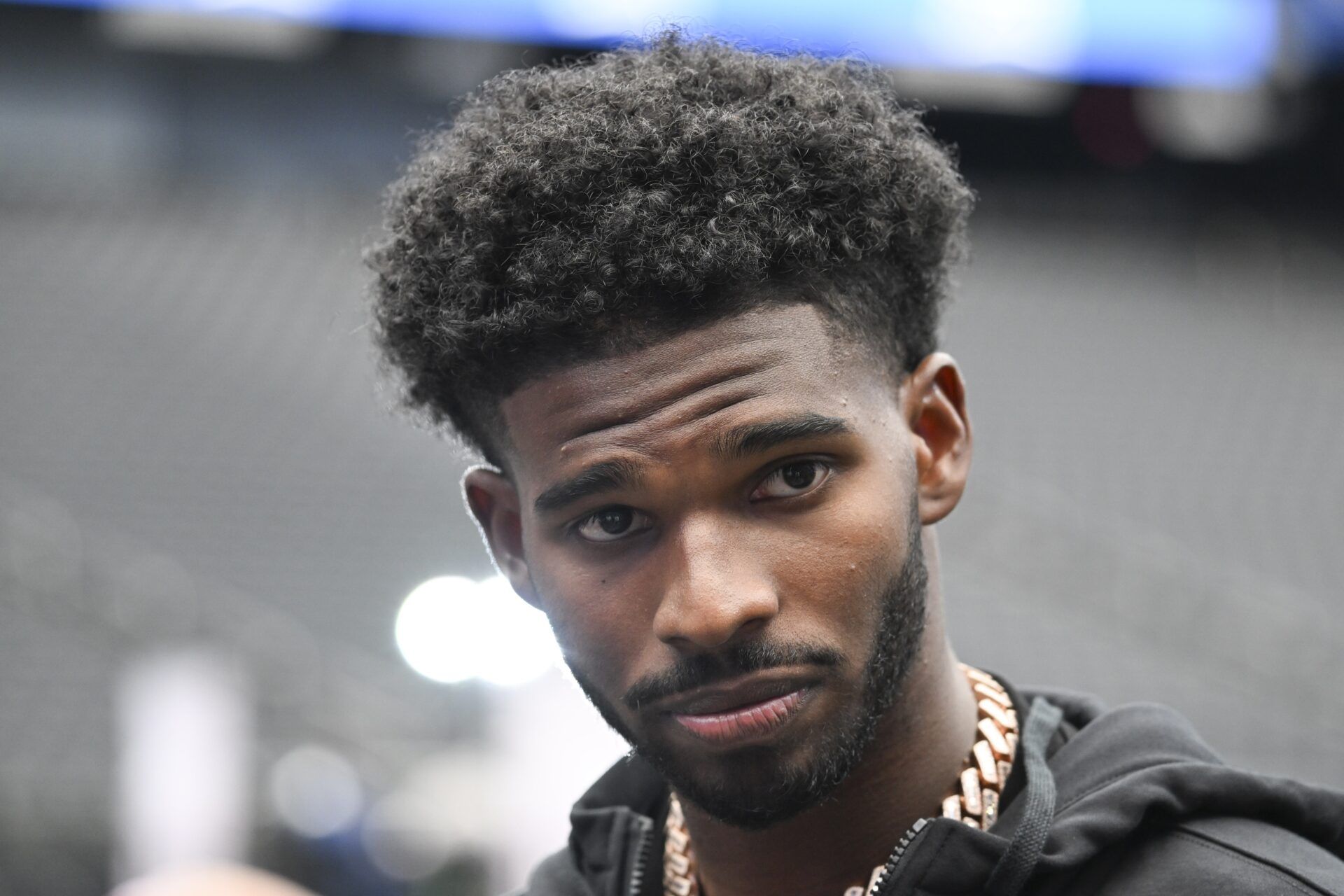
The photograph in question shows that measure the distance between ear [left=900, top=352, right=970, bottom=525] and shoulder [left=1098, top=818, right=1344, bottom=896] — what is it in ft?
1.67

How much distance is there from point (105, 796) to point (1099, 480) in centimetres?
770

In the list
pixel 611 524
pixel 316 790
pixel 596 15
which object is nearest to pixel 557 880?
pixel 611 524

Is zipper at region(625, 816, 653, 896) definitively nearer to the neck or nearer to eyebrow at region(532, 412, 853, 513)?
the neck

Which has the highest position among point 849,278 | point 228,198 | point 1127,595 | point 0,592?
point 228,198

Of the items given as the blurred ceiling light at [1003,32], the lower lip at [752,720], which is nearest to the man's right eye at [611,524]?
the lower lip at [752,720]

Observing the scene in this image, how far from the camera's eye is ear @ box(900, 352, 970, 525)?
2041mm

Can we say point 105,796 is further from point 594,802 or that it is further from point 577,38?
point 594,802

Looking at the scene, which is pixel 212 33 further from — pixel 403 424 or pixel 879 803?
pixel 879 803

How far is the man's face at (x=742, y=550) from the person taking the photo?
5.95ft

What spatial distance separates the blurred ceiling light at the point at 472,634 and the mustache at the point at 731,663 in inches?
201

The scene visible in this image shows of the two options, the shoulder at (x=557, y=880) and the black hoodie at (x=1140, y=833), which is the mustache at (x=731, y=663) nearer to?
the black hoodie at (x=1140, y=833)

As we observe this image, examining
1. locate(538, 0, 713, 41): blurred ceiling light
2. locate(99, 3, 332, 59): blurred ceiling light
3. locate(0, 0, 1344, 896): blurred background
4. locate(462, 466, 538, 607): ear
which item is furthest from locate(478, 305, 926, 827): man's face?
locate(99, 3, 332, 59): blurred ceiling light

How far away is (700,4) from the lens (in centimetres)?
1205

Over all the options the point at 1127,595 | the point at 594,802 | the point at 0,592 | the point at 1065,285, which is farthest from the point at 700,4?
the point at 594,802
